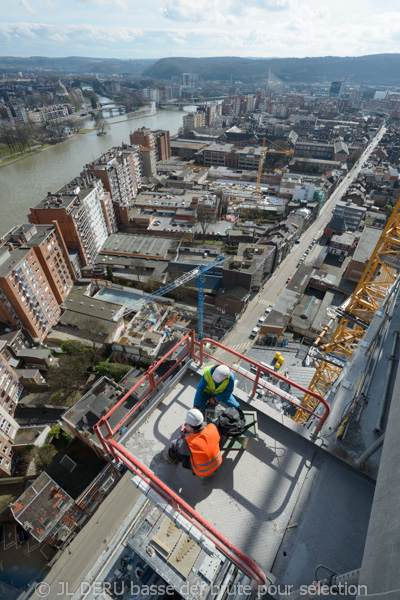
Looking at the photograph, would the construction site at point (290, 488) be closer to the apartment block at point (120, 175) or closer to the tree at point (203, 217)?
the tree at point (203, 217)

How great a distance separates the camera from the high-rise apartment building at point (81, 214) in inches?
798

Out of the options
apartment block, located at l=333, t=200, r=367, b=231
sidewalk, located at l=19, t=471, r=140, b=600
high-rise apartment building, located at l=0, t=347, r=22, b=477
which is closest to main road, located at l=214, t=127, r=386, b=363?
apartment block, located at l=333, t=200, r=367, b=231

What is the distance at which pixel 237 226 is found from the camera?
103 feet

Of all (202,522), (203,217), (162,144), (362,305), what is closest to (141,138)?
(162,144)

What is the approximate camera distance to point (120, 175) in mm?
30219

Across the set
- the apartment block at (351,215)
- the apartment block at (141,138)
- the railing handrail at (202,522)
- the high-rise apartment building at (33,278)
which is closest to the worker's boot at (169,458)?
the railing handrail at (202,522)

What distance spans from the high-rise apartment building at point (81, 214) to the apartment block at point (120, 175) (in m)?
1.61

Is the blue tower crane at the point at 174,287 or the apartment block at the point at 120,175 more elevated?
the apartment block at the point at 120,175

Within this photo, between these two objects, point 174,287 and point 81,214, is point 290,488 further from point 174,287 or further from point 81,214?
point 81,214

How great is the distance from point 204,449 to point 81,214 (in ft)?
73.6

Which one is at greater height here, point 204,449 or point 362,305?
point 204,449

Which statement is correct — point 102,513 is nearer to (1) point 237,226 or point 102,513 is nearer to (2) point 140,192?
(1) point 237,226

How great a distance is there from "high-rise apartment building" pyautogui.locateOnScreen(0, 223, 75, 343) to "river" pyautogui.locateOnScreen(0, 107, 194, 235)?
45.7ft

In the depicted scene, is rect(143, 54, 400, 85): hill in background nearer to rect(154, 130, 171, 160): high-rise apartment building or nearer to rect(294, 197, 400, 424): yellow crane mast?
rect(154, 130, 171, 160): high-rise apartment building
